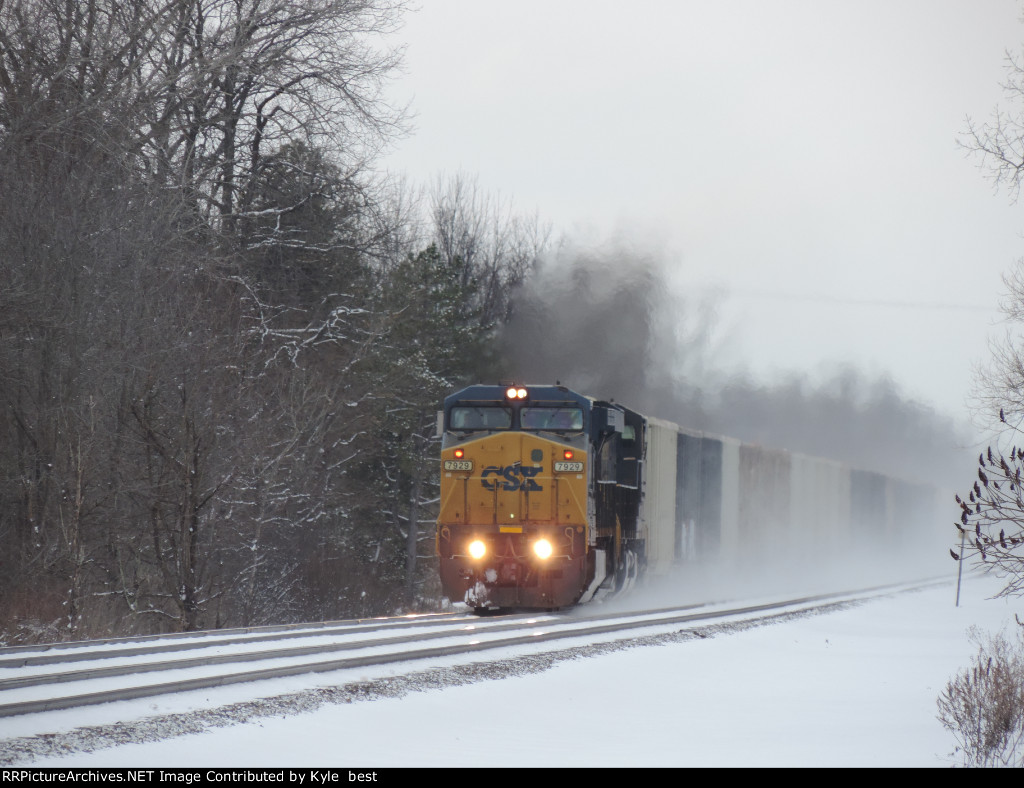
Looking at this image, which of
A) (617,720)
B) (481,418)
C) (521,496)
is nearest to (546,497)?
(521,496)

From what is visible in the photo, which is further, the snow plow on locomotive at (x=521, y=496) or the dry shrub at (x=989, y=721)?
the snow plow on locomotive at (x=521, y=496)

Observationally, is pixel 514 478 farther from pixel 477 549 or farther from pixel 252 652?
pixel 252 652

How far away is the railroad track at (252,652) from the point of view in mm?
8695

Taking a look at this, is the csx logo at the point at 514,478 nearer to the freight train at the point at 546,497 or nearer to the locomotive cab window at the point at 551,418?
the freight train at the point at 546,497

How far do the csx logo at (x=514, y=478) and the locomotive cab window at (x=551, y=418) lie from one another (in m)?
0.66

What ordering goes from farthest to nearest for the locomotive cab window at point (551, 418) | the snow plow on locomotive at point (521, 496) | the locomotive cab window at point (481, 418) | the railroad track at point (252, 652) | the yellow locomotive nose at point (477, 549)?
the locomotive cab window at point (481, 418)
the locomotive cab window at point (551, 418)
the yellow locomotive nose at point (477, 549)
the snow plow on locomotive at point (521, 496)
the railroad track at point (252, 652)

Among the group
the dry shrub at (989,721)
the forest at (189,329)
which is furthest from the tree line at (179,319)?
the dry shrub at (989,721)

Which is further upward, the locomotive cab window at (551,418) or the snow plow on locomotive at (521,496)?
the locomotive cab window at (551,418)

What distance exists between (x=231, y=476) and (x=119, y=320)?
3.43 meters

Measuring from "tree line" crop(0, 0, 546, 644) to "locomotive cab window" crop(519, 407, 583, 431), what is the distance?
507 centimetres

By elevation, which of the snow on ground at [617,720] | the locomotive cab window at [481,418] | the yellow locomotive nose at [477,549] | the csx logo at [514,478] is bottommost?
the snow on ground at [617,720]

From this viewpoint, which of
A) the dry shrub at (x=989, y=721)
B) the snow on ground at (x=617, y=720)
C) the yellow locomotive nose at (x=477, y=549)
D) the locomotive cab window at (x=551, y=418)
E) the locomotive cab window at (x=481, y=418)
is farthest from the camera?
the locomotive cab window at (x=481, y=418)
